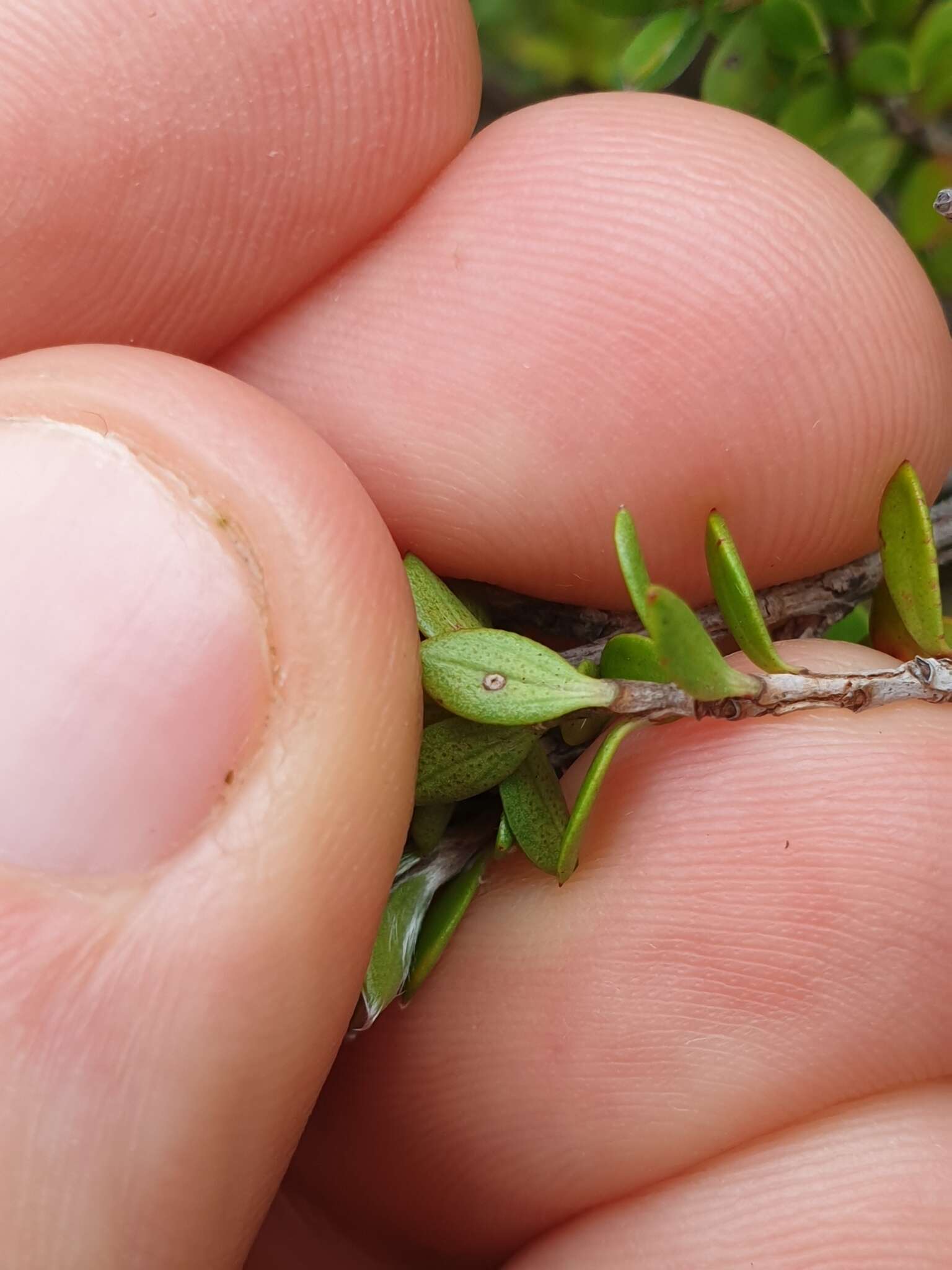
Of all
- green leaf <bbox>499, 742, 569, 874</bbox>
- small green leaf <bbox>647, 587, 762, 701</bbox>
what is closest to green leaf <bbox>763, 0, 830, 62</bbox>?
small green leaf <bbox>647, 587, 762, 701</bbox>

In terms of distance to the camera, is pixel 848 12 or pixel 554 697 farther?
pixel 848 12

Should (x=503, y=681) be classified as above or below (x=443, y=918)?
above

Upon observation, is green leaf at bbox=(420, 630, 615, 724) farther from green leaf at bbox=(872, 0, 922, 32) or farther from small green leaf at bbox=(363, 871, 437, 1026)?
green leaf at bbox=(872, 0, 922, 32)

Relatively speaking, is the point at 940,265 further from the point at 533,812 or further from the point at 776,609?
the point at 533,812

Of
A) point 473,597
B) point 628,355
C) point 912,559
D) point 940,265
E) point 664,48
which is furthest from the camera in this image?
point 940,265

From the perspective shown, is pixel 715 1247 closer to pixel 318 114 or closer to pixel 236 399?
pixel 236 399

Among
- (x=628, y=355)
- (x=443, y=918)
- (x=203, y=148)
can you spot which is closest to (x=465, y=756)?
(x=443, y=918)
